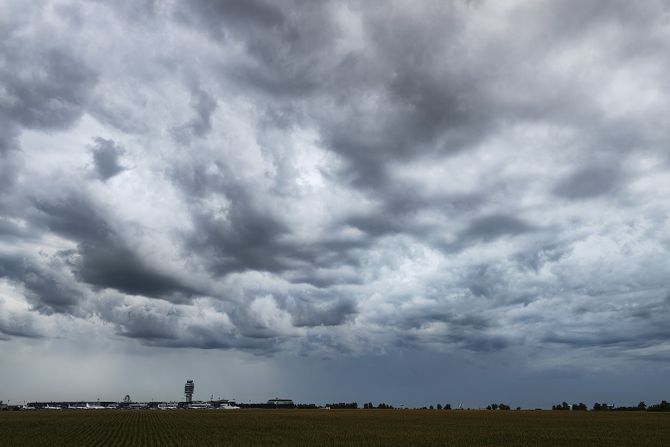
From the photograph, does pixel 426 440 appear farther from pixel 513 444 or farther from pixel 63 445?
pixel 63 445

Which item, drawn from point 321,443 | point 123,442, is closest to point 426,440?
point 321,443

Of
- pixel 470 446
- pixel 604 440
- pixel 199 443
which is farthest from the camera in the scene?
pixel 604 440

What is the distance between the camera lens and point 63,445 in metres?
74.0

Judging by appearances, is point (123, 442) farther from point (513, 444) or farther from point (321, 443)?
point (513, 444)

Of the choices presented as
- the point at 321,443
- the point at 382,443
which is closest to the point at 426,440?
the point at 382,443

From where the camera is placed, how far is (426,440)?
257 ft

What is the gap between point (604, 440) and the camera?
81.4 meters

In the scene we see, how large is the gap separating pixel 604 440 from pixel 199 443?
60.8 meters

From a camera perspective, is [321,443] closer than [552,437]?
Yes

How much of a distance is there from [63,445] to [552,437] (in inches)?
2909

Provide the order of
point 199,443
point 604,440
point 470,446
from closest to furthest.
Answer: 1. point 470,446
2. point 199,443
3. point 604,440

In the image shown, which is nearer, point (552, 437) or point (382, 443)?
point (382, 443)

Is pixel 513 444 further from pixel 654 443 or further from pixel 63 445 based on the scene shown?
pixel 63 445

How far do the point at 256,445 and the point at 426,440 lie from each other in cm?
2518
